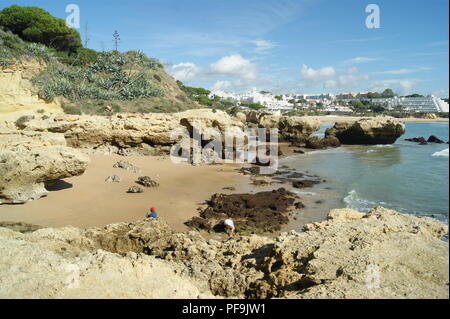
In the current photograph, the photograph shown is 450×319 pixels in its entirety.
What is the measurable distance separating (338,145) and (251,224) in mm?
24812

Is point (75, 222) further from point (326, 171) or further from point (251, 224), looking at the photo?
point (326, 171)

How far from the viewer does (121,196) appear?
1241 centimetres

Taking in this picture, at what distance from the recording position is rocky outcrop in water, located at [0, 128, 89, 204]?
9.39m

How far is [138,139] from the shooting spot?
19.8 meters

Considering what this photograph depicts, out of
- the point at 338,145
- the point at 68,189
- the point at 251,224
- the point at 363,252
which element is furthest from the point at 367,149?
the point at 363,252

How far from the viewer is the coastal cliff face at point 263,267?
3324mm

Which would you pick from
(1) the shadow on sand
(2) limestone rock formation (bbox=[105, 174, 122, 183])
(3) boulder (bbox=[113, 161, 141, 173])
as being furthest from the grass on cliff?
(1) the shadow on sand

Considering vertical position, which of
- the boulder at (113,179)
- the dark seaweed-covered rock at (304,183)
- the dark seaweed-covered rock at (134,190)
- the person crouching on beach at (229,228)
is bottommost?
the person crouching on beach at (229,228)

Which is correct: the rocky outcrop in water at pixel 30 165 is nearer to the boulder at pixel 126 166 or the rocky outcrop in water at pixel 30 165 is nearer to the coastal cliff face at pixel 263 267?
the coastal cliff face at pixel 263 267

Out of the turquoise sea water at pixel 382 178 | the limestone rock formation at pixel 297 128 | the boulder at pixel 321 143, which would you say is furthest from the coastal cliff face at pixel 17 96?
the limestone rock formation at pixel 297 128

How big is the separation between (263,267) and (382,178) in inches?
660

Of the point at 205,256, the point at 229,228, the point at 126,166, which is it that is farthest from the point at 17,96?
the point at 205,256

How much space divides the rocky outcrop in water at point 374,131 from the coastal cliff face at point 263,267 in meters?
30.7

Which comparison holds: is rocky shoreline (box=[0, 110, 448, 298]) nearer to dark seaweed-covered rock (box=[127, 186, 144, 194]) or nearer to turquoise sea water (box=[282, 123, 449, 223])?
dark seaweed-covered rock (box=[127, 186, 144, 194])
